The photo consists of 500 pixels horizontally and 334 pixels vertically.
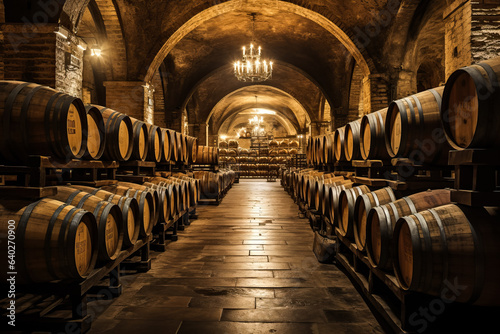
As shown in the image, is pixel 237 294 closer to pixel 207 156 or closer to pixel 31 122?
pixel 31 122

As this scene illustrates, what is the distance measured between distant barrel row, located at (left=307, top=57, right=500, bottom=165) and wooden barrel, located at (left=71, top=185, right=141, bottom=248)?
7.77 feet

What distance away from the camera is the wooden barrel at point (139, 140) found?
442 cm

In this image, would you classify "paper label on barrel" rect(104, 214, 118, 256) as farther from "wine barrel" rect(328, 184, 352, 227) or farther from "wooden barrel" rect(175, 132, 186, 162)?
"wooden barrel" rect(175, 132, 186, 162)

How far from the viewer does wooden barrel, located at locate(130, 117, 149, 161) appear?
174 inches

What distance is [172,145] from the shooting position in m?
6.15

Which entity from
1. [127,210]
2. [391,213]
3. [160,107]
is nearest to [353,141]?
[391,213]

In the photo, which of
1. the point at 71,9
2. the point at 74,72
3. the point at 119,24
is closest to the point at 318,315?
the point at 74,72

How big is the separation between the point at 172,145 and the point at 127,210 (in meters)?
3.20

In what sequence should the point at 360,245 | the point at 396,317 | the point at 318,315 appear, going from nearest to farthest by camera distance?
the point at 396,317, the point at 318,315, the point at 360,245

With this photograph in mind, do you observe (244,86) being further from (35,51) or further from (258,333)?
(258,333)

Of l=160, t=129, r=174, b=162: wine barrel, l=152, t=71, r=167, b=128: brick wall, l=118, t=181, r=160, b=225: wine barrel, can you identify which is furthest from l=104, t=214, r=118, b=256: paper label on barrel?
l=152, t=71, r=167, b=128: brick wall

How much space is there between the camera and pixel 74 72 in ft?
18.4

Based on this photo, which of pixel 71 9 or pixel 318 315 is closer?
pixel 318 315

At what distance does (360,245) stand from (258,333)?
46.0 inches
